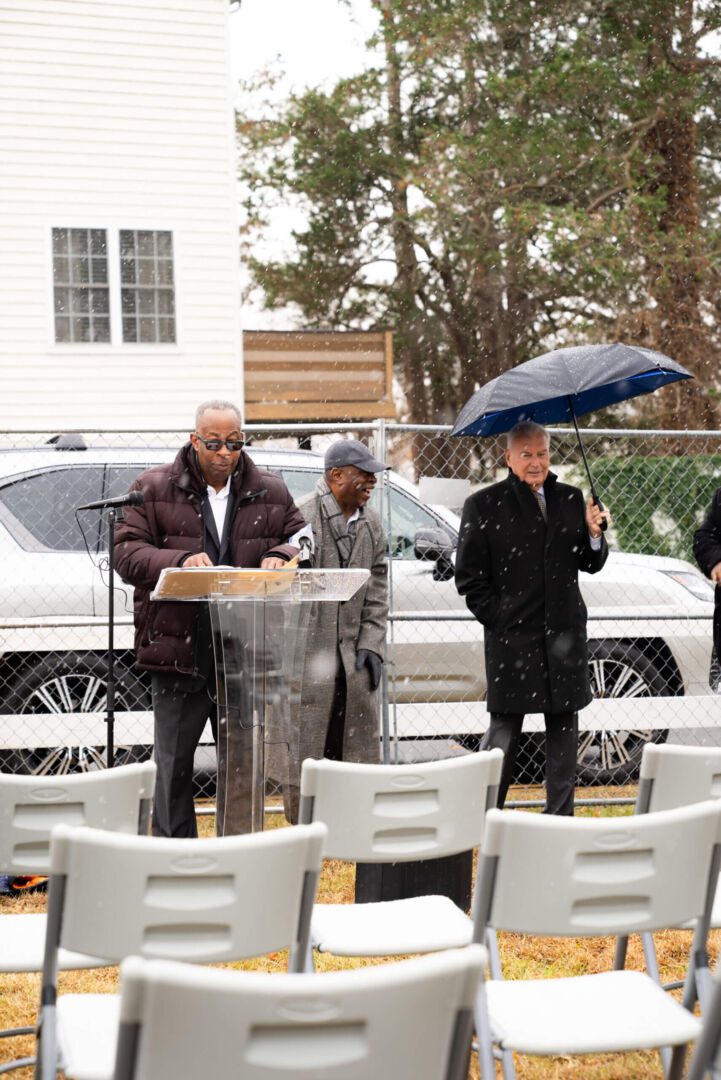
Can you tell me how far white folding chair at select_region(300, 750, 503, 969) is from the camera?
3.67 metres

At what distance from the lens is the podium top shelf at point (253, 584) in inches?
183

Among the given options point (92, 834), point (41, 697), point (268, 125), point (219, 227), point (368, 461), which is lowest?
point (41, 697)

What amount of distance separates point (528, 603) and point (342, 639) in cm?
85

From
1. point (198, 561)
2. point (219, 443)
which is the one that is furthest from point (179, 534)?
point (198, 561)

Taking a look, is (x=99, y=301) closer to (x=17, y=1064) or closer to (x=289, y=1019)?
(x=17, y=1064)

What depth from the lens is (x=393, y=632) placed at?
24.3 feet

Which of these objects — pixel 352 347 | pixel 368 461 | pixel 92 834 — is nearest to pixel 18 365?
pixel 352 347

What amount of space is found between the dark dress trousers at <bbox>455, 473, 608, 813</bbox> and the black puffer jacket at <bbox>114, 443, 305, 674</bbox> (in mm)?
861

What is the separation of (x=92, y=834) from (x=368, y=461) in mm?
3401

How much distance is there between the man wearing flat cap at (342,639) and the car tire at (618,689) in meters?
2.16

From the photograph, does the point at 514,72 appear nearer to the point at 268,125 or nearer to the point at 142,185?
the point at 268,125

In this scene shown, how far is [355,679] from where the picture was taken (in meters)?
6.20

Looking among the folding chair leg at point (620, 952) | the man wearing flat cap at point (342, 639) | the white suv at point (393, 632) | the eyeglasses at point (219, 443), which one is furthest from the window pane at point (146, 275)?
the folding chair leg at point (620, 952)

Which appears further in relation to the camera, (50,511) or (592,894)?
(50,511)
